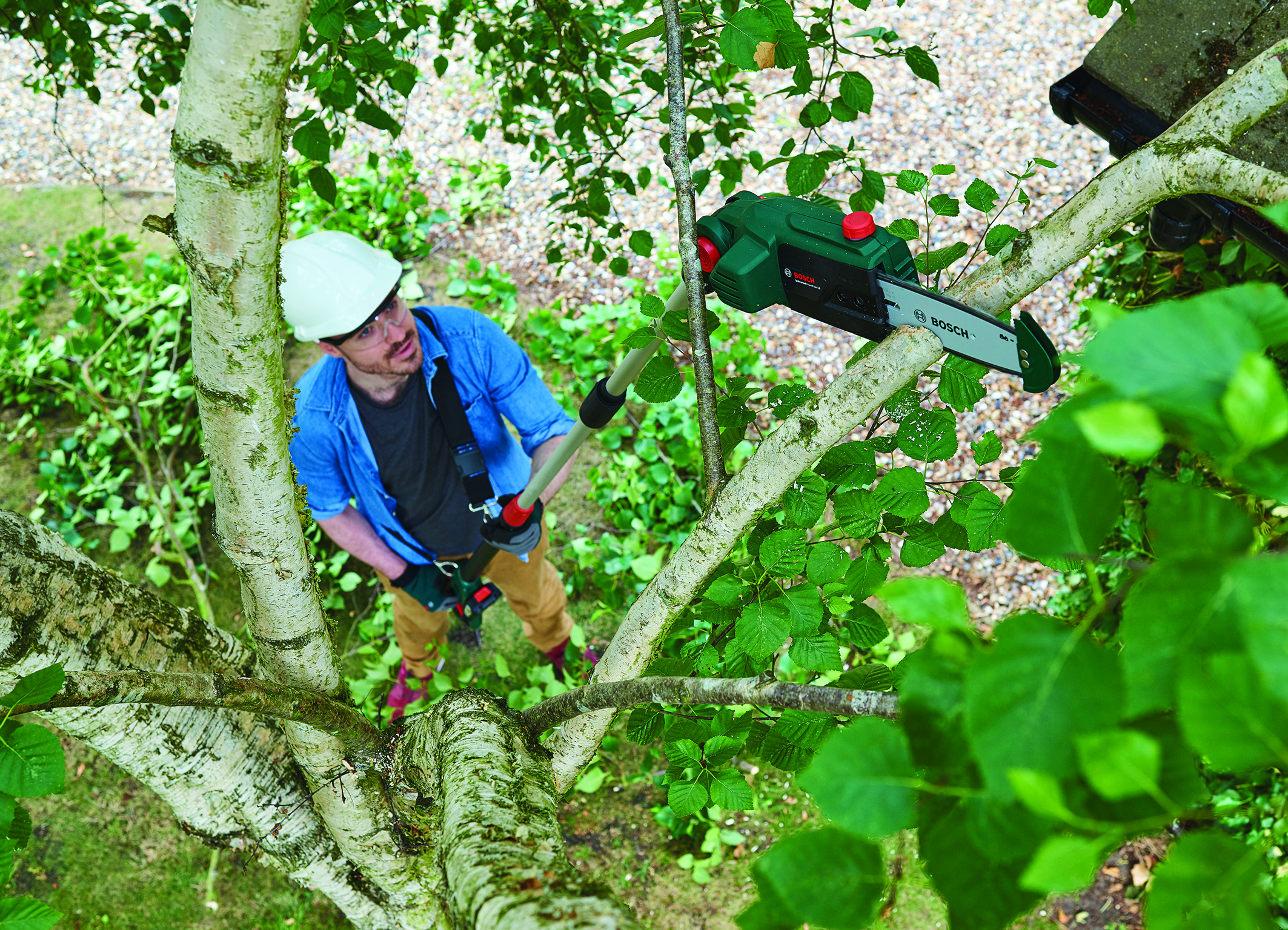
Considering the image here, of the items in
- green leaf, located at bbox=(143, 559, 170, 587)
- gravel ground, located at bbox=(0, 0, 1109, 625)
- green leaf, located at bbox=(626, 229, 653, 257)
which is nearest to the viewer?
green leaf, located at bbox=(626, 229, 653, 257)

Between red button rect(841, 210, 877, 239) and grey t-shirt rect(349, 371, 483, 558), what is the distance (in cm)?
190

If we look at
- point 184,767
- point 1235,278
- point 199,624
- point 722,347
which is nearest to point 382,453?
point 199,624

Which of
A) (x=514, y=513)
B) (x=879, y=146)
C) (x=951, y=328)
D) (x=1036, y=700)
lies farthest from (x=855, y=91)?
(x=879, y=146)

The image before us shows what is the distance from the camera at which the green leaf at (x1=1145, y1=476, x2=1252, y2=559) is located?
438mm

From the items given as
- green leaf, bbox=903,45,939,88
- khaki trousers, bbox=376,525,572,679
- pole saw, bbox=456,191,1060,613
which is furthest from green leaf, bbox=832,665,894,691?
khaki trousers, bbox=376,525,572,679

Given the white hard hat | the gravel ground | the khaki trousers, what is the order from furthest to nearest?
1. the gravel ground
2. the khaki trousers
3. the white hard hat

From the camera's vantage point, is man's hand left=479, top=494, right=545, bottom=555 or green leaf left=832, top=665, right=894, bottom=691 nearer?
green leaf left=832, top=665, right=894, bottom=691

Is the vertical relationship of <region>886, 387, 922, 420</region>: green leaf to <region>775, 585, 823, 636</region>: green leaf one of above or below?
above

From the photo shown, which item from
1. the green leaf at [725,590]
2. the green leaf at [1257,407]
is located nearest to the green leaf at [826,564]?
the green leaf at [725,590]

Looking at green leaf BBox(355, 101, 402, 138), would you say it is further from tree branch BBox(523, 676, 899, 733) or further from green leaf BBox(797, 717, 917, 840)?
green leaf BBox(797, 717, 917, 840)

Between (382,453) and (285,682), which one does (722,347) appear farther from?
(285,682)

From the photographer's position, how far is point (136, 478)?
441 centimetres

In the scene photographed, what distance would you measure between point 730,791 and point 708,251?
3.52 ft

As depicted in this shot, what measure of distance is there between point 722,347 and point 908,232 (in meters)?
3.15
